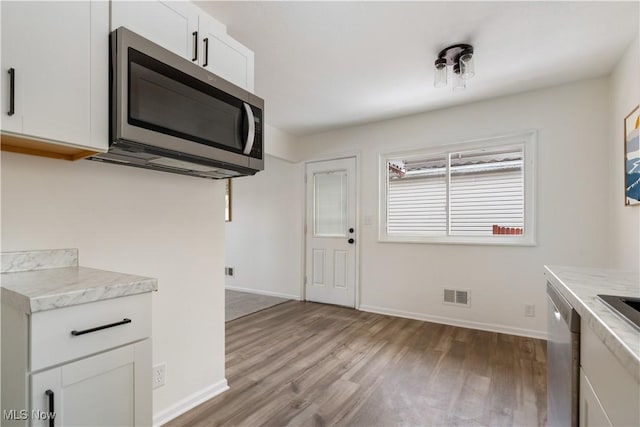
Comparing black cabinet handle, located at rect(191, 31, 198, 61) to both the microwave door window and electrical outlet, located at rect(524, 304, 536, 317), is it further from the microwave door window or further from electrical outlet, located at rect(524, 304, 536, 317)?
electrical outlet, located at rect(524, 304, 536, 317)

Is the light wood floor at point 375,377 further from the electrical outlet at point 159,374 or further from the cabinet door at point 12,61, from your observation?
the cabinet door at point 12,61

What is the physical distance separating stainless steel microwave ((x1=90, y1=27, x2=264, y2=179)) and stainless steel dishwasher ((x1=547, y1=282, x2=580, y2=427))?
1557 mm

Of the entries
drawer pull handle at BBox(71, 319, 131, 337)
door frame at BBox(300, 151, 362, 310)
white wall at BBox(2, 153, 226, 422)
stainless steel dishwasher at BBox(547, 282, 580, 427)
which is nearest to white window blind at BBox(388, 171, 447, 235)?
door frame at BBox(300, 151, 362, 310)

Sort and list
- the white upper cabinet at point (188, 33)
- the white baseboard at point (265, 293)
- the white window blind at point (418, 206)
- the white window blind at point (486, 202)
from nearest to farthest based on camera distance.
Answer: the white upper cabinet at point (188, 33)
the white window blind at point (486, 202)
the white window blind at point (418, 206)
the white baseboard at point (265, 293)

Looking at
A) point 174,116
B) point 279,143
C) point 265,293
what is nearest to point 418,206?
point 279,143

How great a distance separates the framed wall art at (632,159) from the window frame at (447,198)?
77 centimetres

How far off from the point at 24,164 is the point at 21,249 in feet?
1.12

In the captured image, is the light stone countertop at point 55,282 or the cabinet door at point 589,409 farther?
the light stone countertop at point 55,282

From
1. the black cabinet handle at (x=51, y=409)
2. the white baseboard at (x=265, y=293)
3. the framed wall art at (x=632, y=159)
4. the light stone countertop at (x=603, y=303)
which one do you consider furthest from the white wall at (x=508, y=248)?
the black cabinet handle at (x=51, y=409)

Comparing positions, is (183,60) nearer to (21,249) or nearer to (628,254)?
(21,249)

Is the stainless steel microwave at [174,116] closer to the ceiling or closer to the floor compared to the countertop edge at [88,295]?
closer to the ceiling

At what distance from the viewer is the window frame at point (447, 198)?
3104 mm

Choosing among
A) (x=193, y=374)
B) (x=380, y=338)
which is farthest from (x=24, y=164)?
(x=380, y=338)

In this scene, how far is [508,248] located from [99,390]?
134 inches
